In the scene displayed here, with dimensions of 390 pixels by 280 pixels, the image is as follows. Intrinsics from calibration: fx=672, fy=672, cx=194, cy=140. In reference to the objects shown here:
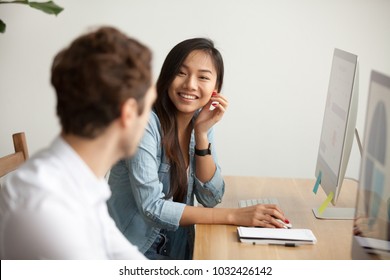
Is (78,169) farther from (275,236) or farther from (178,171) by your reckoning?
(178,171)

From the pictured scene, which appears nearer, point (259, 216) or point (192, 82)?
point (259, 216)

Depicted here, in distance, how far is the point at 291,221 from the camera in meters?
2.15

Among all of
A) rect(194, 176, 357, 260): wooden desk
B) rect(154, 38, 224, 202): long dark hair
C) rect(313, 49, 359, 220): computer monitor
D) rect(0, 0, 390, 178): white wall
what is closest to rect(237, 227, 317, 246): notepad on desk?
rect(194, 176, 357, 260): wooden desk

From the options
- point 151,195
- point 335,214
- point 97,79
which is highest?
point 97,79

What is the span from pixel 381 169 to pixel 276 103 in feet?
6.92

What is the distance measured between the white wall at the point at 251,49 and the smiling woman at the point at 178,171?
1.17 m

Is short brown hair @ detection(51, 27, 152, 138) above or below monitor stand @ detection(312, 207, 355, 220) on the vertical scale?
above

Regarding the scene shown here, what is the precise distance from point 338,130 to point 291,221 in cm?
33

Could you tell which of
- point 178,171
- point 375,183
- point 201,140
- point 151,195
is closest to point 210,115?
point 201,140

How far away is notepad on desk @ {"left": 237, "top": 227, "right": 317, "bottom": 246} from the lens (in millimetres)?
1886

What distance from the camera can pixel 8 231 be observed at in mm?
1087

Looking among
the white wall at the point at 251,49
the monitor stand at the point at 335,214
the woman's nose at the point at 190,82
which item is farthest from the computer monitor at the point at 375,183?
the white wall at the point at 251,49

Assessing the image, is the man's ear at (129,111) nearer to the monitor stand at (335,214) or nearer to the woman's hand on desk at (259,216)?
the woman's hand on desk at (259,216)

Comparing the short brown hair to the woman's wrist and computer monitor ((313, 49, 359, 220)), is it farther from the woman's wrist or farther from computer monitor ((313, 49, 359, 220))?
the woman's wrist
